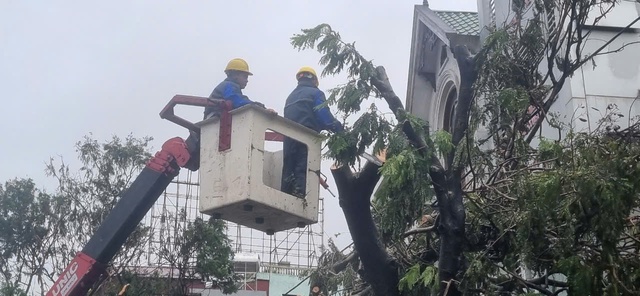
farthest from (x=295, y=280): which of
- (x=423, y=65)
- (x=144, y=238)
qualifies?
(x=423, y=65)

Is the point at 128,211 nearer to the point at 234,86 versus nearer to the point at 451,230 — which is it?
the point at 234,86

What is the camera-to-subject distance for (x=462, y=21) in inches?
567

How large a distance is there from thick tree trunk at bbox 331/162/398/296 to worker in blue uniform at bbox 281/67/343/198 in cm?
49

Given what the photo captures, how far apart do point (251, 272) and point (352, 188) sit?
22877mm

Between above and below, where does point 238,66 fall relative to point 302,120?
above

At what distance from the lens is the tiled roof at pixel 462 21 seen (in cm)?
→ 1357

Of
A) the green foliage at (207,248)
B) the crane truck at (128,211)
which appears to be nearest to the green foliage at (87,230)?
the green foliage at (207,248)

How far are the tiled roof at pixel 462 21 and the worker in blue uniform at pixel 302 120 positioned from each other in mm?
5027

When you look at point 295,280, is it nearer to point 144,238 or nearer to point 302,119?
point 144,238

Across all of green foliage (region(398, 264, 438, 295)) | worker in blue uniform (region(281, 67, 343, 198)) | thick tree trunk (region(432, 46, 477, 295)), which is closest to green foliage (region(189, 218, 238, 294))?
worker in blue uniform (region(281, 67, 343, 198))

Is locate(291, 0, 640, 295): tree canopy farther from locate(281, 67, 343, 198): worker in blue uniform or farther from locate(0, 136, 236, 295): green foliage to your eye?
locate(0, 136, 236, 295): green foliage

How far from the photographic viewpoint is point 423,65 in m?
14.8

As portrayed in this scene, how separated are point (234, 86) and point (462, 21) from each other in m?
6.66

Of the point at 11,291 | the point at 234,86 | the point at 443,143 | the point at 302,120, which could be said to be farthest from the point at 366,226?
the point at 11,291
